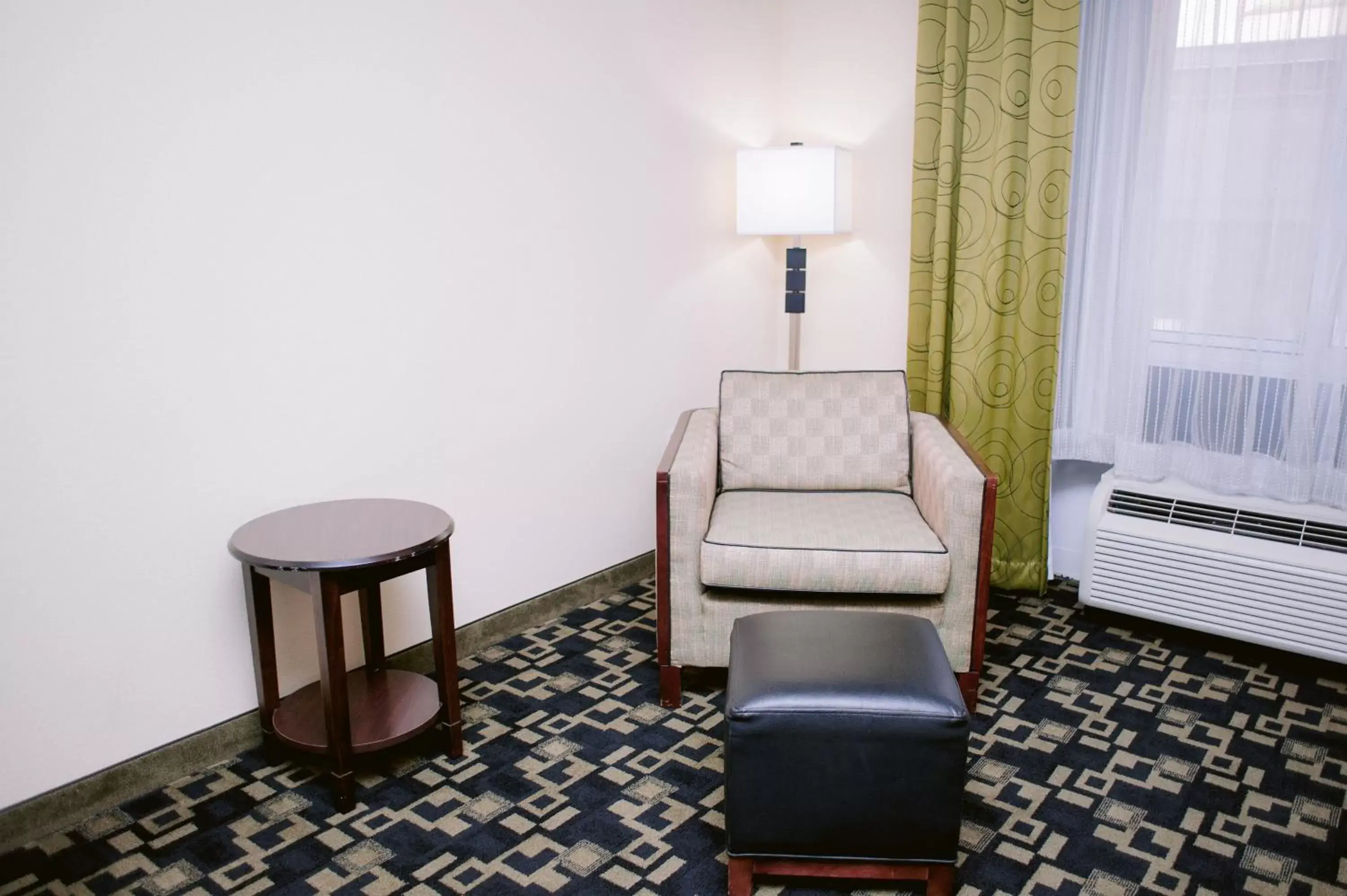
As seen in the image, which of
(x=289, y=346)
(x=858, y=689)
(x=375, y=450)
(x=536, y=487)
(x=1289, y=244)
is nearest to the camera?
(x=858, y=689)

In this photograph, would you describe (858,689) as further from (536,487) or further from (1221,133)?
(1221,133)

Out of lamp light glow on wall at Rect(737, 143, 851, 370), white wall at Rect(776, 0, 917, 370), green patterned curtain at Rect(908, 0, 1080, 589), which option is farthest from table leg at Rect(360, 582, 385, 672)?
white wall at Rect(776, 0, 917, 370)

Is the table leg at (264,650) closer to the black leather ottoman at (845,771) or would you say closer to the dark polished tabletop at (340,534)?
the dark polished tabletop at (340,534)

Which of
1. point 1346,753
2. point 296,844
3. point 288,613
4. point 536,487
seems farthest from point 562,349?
point 1346,753

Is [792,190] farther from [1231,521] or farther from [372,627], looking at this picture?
[372,627]

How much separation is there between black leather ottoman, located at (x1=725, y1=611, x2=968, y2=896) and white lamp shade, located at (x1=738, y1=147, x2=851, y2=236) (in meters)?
1.99

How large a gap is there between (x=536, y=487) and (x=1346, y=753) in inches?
93.5

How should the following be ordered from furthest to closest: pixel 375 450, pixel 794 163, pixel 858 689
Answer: pixel 794 163 < pixel 375 450 < pixel 858 689

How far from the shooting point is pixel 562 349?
3.17 metres

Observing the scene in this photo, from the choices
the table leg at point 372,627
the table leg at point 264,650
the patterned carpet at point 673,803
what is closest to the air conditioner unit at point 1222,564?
the patterned carpet at point 673,803

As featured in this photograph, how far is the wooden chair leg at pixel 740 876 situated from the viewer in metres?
1.93

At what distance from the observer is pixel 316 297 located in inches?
96.5

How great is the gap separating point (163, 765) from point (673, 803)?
1.22m

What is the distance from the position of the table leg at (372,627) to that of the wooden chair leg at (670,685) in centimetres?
77
